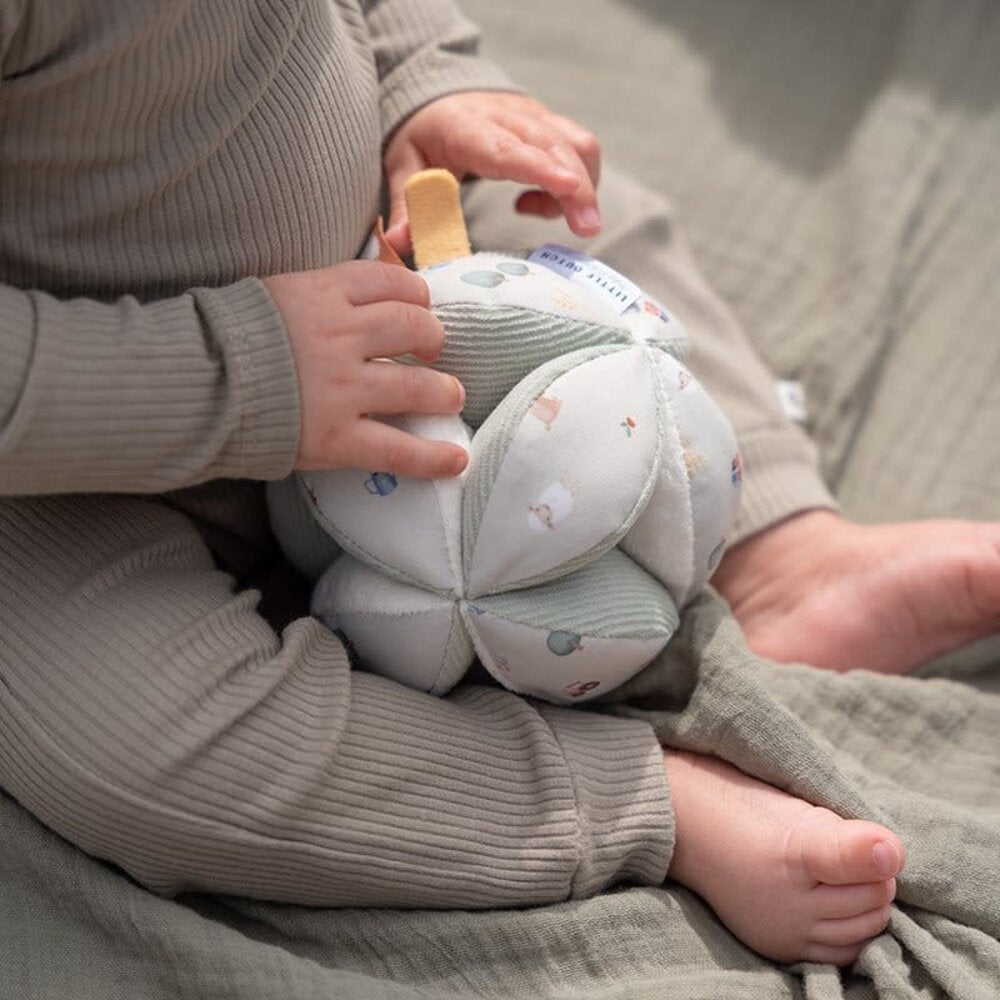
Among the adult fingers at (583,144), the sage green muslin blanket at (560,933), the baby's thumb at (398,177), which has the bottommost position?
the sage green muslin blanket at (560,933)

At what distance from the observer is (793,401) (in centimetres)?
111

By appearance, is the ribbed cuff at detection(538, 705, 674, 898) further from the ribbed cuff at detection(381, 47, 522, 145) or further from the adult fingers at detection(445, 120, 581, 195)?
the ribbed cuff at detection(381, 47, 522, 145)

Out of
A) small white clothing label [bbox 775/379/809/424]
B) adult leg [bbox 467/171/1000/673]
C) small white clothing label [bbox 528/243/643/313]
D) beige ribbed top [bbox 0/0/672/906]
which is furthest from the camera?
small white clothing label [bbox 775/379/809/424]

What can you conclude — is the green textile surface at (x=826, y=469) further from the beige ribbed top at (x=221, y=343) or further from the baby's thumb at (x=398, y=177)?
the baby's thumb at (x=398, y=177)

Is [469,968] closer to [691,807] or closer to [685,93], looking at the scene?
[691,807]

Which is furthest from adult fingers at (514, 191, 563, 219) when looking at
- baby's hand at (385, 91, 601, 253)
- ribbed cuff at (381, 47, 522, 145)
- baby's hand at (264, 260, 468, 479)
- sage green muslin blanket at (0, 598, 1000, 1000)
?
sage green muslin blanket at (0, 598, 1000, 1000)

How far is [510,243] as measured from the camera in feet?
3.25

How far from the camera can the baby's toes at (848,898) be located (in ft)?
2.41

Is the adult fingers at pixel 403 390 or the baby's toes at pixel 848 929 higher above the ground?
the adult fingers at pixel 403 390

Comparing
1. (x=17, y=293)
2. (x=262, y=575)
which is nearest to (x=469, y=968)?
(x=262, y=575)

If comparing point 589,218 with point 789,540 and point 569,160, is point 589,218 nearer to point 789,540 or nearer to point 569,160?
point 569,160

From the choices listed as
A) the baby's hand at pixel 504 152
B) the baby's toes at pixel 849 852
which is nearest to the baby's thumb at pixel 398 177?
the baby's hand at pixel 504 152

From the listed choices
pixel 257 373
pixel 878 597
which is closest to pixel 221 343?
pixel 257 373

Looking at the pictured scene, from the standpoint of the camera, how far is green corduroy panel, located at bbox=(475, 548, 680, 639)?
0.75m
